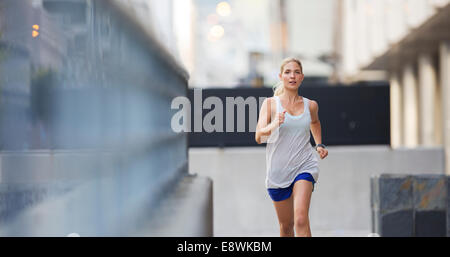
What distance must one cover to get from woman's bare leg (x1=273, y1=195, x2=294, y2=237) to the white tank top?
8cm

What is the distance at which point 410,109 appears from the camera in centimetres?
3372

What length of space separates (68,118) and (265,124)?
45.7 inches

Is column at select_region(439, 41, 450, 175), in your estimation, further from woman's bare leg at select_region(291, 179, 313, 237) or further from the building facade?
woman's bare leg at select_region(291, 179, 313, 237)

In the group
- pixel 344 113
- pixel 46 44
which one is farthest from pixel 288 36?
pixel 46 44

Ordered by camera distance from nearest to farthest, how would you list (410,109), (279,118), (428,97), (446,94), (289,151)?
1. (279,118)
2. (289,151)
3. (446,94)
4. (428,97)
5. (410,109)

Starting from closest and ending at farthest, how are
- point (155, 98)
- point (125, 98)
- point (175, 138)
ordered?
point (125, 98) < point (155, 98) < point (175, 138)

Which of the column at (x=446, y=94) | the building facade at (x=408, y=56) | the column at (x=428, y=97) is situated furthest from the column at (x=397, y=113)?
the column at (x=446, y=94)

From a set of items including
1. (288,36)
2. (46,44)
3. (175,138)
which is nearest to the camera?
(46,44)

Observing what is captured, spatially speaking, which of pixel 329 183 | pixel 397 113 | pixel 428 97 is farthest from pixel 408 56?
pixel 329 183

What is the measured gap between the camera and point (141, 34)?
241 cm

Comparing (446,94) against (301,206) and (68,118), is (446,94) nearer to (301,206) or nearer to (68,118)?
(301,206)

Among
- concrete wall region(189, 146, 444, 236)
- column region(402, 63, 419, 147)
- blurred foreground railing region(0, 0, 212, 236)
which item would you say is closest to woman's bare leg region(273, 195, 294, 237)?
blurred foreground railing region(0, 0, 212, 236)
